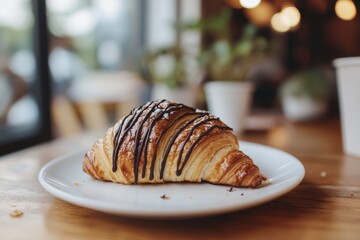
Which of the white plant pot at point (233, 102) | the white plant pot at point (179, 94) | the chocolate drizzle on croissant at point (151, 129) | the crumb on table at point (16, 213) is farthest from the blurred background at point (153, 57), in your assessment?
the crumb on table at point (16, 213)

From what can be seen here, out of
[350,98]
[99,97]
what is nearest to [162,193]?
[350,98]

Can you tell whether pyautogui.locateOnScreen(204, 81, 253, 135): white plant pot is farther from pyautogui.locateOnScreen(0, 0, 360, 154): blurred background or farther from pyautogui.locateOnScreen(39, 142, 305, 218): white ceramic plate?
pyautogui.locateOnScreen(39, 142, 305, 218): white ceramic plate

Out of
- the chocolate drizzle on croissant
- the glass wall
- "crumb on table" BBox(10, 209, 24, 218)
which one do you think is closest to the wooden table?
"crumb on table" BBox(10, 209, 24, 218)

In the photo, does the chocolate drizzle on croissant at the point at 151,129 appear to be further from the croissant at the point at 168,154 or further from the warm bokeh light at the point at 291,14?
the warm bokeh light at the point at 291,14

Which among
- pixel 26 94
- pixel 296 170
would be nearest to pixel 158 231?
pixel 296 170

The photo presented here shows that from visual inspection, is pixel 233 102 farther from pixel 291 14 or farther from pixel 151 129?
pixel 291 14
